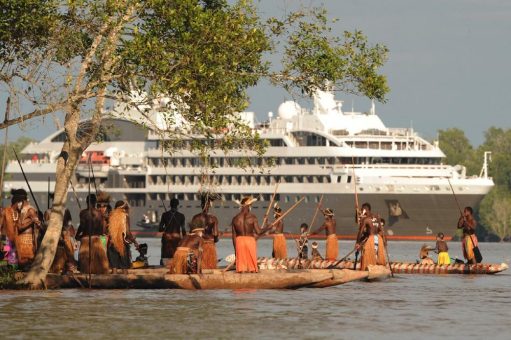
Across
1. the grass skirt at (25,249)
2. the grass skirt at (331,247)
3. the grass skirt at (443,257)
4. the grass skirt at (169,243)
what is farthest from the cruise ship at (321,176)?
the grass skirt at (25,249)

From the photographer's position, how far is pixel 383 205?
112 meters

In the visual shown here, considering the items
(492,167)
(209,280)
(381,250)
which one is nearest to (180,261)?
(209,280)

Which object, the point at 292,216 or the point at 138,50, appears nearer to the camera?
the point at 138,50

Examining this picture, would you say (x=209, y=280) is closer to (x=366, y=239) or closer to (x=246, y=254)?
(x=246, y=254)

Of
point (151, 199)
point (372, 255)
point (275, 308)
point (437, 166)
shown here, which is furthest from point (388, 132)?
point (275, 308)

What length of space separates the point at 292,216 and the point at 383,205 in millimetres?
7178

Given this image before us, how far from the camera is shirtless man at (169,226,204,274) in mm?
28375

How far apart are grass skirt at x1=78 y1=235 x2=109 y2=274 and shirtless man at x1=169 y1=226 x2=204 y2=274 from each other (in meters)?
1.49

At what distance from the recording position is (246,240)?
28734mm

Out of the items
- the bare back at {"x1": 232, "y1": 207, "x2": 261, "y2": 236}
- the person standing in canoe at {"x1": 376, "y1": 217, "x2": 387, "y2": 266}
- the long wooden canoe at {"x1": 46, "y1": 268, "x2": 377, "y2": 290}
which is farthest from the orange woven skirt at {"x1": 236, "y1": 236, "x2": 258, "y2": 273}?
the person standing in canoe at {"x1": 376, "y1": 217, "x2": 387, "y2": 266}

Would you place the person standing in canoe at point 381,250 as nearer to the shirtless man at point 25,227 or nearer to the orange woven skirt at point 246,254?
the orange woven skirt at point 246,254

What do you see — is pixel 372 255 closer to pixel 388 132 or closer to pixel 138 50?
pixel 138 50

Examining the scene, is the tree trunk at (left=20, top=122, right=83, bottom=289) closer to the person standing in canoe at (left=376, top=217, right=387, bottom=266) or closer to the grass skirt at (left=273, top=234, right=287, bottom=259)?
the person standing in canoe at (left=376, top=217, right=387, bottom=266)

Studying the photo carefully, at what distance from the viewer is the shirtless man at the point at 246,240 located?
2867cm
